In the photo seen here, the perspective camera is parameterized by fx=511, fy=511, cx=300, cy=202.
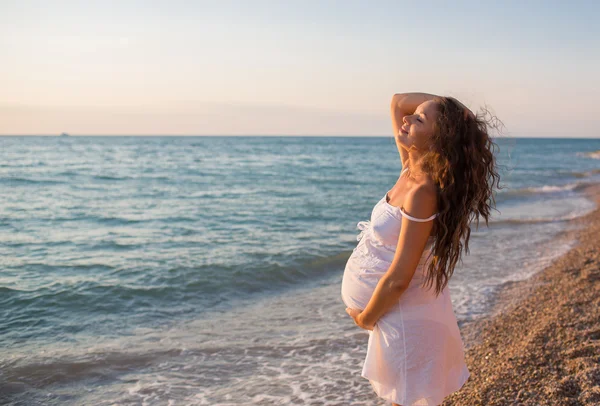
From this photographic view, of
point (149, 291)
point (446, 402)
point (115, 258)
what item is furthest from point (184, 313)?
point (446, 402)

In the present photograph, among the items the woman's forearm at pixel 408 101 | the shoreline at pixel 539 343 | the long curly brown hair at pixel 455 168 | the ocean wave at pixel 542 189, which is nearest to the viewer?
the long curly brown hair at pixel 455 168

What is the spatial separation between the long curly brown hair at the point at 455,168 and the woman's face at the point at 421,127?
0.11 feet

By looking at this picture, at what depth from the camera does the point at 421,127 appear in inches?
94.7

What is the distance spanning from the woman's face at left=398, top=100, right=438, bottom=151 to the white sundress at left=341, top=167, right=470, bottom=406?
32 centimetres

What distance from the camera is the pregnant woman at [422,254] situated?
7.43 feet

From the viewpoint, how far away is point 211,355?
19.6 feet

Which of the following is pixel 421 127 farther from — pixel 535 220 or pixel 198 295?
pixel 535 220

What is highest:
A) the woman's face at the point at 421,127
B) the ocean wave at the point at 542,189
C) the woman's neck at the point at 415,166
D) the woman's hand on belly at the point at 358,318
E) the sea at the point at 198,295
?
the woman's face at the point at 421,127

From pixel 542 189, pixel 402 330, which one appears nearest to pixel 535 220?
pixel 542 189

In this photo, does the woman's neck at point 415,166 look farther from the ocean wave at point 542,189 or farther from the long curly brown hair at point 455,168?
the ocean wave at point 542,189

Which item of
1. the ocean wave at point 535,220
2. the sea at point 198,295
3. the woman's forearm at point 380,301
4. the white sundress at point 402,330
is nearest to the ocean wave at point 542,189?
the sea at point 198,295

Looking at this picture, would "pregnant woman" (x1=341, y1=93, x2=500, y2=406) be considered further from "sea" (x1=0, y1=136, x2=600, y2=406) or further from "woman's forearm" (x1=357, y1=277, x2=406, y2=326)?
"sea" (x1=0, y1=136, x2=600, y2=406)

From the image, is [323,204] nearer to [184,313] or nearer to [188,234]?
[188,234]

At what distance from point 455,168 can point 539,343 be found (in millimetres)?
3644
